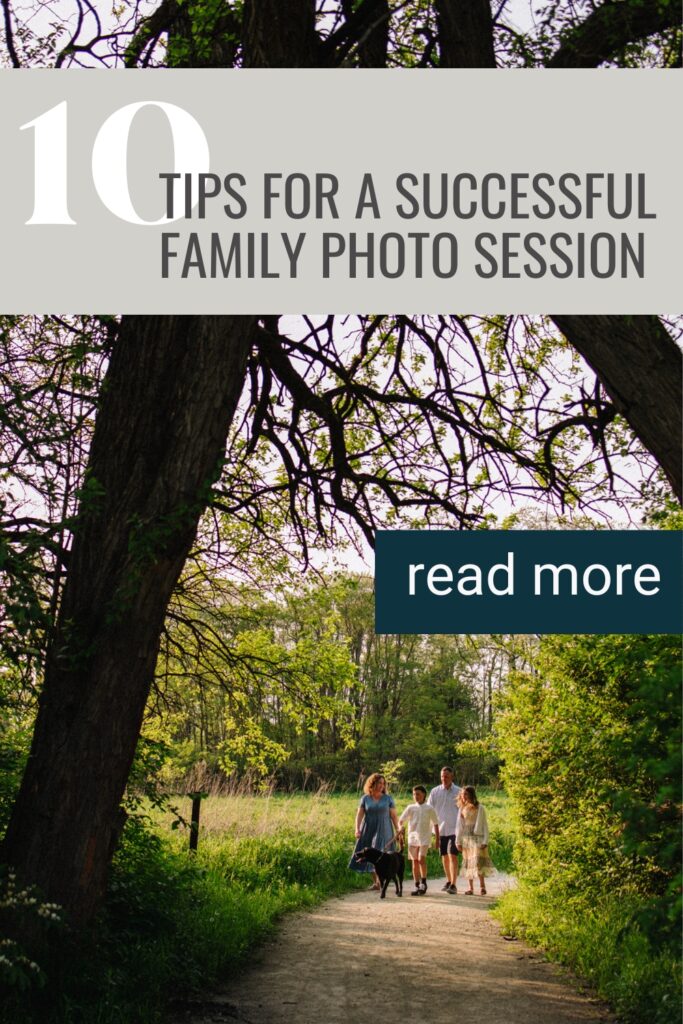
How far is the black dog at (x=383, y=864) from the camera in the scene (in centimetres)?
1566

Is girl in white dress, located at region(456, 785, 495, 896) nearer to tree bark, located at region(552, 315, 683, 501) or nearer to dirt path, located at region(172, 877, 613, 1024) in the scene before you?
dirt path, located at region(172, 877, 613, 1024)

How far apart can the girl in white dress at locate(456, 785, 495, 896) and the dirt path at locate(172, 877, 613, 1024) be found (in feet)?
8.98

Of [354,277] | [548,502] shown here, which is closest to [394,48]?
[548,502]

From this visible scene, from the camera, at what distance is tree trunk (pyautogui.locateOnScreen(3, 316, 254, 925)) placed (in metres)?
7.73

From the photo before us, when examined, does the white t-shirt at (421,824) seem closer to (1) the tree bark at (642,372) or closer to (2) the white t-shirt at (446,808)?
(2) the white t-shirt at (446,808)

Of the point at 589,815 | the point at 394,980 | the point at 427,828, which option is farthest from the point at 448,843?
the point at 394,980

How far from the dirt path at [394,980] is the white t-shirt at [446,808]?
12.3 feet

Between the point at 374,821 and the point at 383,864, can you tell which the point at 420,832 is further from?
the point at 374,821

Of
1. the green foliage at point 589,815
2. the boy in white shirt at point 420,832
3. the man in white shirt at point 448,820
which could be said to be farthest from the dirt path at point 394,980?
the man in white shirt at point 448,820

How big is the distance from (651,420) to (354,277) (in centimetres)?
211

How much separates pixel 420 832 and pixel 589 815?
6930 mm

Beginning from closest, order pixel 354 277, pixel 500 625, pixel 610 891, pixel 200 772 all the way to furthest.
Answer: pixel 354 277 → pixel 500 625 → pixel 610 891 → pixel 200 772

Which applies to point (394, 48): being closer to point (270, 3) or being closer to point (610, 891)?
point (270, 3)

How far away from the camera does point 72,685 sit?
799 cm
